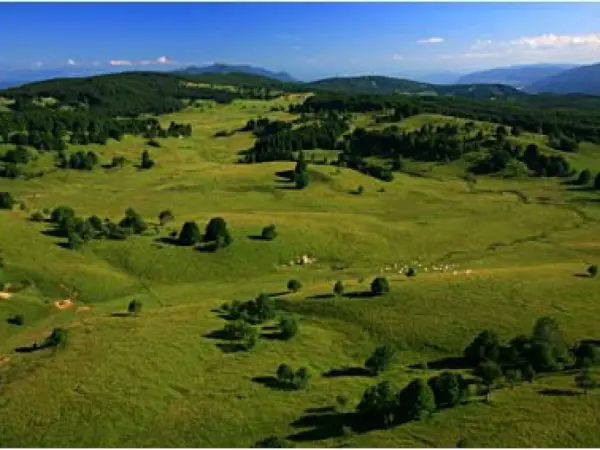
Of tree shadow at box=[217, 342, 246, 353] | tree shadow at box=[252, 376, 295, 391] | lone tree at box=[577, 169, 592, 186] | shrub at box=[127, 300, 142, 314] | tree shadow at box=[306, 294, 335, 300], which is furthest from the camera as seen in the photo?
lone tree at box=[577, 169, 592, 186]

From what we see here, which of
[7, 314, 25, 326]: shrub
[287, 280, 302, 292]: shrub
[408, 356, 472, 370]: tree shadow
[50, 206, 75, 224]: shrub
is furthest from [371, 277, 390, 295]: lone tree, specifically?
[50, 206, 75, 224]: shrub

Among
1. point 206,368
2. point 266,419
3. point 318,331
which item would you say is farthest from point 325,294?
point 266,419

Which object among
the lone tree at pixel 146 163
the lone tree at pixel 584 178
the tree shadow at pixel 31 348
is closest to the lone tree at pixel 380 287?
the tree shadow at pixel 31 348

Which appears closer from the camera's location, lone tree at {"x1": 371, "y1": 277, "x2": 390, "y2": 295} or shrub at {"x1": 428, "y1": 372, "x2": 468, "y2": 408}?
shrub at {"x1": 428, "y1": 372, "x2": 468, "y2": 408}

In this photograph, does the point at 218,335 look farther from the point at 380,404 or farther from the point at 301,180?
the point at 301,180

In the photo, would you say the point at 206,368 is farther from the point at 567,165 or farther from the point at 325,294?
the point at 567,165

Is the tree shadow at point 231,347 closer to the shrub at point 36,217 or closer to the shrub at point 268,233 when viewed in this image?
the shrub at point 268,233

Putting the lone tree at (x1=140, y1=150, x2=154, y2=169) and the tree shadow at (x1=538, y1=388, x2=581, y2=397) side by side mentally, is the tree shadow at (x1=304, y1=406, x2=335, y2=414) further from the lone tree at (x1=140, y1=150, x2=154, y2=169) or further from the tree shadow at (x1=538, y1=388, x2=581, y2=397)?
the lone tree at (x1=140, y1=150, x2=154, y2=169)
